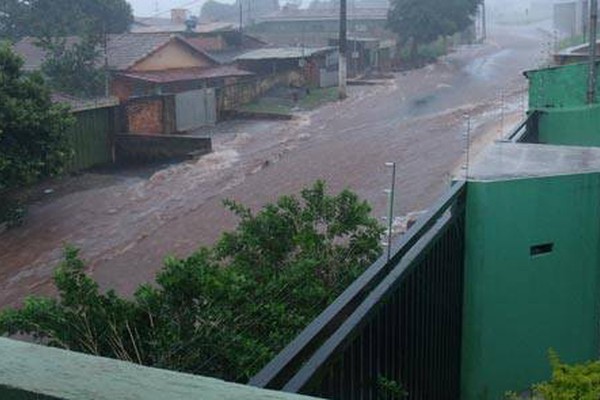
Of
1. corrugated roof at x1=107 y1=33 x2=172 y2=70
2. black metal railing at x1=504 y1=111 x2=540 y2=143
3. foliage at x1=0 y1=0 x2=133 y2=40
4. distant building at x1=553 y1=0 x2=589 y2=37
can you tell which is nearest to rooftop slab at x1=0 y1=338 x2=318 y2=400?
black metal railing at x1=504 y1=111 x2=540 y2=143

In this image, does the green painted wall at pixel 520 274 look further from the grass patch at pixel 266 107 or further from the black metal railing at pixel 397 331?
the grass patch at pixel 266 107

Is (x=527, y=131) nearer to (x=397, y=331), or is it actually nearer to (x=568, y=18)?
(x=397, y=331)

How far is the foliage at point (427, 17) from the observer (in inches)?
2074

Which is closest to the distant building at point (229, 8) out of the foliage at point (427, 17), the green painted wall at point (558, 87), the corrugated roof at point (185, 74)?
the foliage at point (427, 17)

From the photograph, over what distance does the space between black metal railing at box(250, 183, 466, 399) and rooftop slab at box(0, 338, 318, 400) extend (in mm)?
949

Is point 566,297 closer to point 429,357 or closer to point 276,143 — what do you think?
point 429,357

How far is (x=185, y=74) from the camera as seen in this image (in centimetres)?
3575

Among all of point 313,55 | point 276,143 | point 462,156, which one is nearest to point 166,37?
point 313,55

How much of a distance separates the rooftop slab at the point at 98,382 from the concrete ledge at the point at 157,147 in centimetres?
2302

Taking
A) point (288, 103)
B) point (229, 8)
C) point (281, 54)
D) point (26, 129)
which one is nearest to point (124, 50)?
point (288, 103)

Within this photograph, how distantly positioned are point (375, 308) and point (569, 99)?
11624mm

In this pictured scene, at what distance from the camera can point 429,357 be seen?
5.25 m

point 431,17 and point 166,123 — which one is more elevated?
point 431,17

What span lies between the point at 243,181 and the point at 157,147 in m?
5.25
